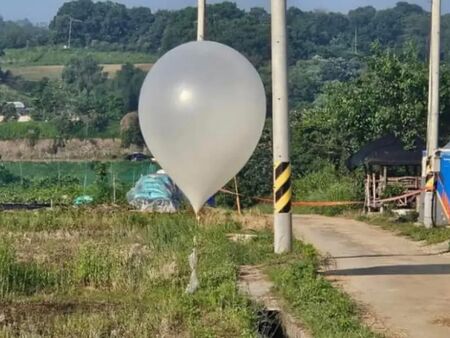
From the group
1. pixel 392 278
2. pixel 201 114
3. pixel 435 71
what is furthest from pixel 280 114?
pixel 435 71

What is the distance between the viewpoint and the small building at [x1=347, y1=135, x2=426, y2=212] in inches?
1064

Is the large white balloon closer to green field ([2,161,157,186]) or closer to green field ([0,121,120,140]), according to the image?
green field ([2,161,157,186])

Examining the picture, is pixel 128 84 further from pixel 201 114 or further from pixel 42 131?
pixel 201 114

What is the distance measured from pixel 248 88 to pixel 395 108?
20.9m

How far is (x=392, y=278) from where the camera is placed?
13.0 m

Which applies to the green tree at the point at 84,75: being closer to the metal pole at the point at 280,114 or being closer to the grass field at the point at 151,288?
the grass field at the point at 151,288

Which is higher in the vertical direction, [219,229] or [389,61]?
[389,61]

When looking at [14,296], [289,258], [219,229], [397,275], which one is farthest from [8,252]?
[219,229]

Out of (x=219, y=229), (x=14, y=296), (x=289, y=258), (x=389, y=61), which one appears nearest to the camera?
(x=14, y=296)

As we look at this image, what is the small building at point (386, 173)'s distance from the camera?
27.0m

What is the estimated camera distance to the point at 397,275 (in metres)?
13.3

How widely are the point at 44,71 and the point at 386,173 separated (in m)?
74.9

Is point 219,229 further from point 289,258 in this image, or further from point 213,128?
point 213,128

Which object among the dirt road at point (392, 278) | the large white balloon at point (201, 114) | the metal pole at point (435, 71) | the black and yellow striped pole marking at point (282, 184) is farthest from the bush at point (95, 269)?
the metal pole at point (435, 71)
